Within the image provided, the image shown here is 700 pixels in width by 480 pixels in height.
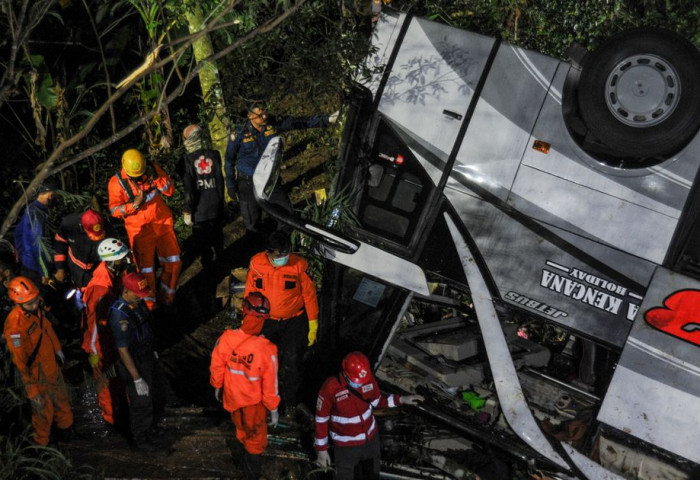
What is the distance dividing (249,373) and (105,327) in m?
1.51

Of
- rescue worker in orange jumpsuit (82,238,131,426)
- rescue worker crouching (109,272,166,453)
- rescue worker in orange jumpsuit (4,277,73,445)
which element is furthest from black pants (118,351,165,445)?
rescue worker in orange jumpsuit (4,277,73,445)

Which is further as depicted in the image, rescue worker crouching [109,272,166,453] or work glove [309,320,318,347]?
work glove [309,320,318,347]

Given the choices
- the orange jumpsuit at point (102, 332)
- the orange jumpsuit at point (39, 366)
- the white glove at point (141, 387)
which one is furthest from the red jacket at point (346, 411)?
the orange jumpsuit at point (39, 366)

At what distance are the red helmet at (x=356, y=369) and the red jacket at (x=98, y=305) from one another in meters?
2.14

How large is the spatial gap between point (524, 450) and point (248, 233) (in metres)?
4.76

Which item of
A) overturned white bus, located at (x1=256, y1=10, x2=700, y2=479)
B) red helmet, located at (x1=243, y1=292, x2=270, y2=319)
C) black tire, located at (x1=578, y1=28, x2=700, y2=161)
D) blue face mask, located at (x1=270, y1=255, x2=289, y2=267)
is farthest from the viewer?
blue face mask, located at (x1=270, y1=255, x2=289, y2=267)

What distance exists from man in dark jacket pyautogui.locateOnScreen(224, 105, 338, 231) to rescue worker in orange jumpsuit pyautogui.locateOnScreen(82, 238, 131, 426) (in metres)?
1.89

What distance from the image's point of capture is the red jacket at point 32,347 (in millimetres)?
5332

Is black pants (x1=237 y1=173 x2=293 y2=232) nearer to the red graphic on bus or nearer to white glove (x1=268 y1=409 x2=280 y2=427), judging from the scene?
white glove (x1=268 y1=409 x2=280 y2=427)

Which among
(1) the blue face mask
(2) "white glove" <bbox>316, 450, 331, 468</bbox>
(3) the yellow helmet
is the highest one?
(3) the yellow helmet

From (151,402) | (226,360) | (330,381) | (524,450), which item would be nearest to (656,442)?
(524,450)

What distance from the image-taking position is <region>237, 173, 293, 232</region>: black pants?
7.43 m

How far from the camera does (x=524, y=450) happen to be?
5.32 metres

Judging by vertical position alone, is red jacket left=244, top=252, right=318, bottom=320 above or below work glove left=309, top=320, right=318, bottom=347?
above
